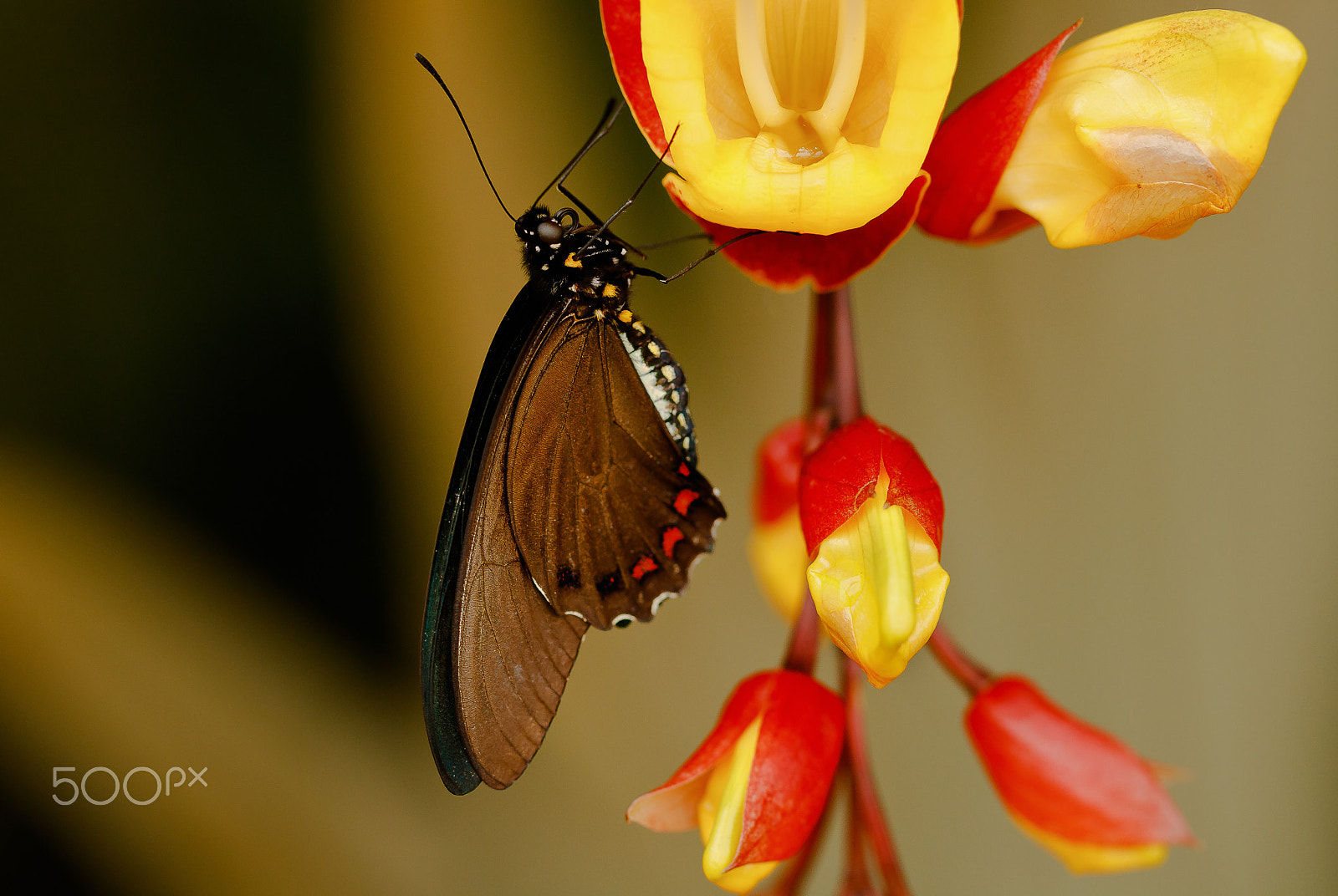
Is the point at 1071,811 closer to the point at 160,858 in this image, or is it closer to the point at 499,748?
the point at 499,748

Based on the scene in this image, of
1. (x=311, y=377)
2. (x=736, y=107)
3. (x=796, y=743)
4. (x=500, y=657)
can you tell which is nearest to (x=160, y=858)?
(x=311, y=377)

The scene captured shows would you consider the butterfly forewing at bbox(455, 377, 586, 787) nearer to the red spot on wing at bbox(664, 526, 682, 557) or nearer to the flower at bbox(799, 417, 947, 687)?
the red spot on wing at bbox(664, 526, 682, 557)

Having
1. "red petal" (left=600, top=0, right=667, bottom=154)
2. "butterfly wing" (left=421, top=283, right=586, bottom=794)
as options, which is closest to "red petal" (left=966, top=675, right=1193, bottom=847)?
"butterfly wing" (left=421, top=283, right=586, bottom=794)

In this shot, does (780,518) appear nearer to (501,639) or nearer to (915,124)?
(501,639)

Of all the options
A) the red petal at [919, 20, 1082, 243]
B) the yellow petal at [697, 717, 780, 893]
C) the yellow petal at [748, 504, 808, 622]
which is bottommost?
the yellow petal at [697, 717, 780, 893]

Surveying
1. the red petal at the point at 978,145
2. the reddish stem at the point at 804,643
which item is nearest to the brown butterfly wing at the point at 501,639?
the reddish stem at the point at 804,643

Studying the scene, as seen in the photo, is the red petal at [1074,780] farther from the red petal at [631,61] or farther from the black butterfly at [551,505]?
the red petal at [631,61]
